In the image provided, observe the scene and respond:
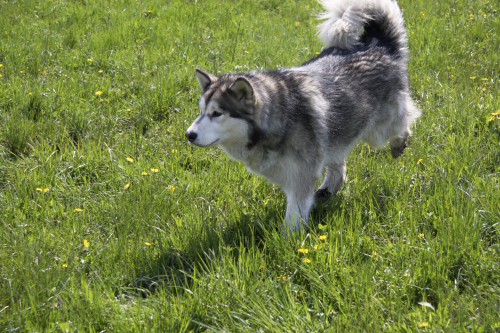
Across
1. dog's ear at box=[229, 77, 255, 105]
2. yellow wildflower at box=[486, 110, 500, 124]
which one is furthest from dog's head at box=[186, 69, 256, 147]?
yellow wildflower at box=[486, 110, 500, 124]

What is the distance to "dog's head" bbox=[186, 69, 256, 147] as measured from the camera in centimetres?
355

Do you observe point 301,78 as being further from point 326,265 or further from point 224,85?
point 326,265

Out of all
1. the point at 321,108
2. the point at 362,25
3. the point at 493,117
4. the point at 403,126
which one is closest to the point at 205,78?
the point at 321,108

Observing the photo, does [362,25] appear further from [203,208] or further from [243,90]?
[203,208]

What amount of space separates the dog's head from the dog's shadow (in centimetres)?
55

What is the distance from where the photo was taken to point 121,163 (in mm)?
4504

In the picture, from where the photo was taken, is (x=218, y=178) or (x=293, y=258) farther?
(x=218, y=178)

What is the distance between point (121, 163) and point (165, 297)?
1839mm

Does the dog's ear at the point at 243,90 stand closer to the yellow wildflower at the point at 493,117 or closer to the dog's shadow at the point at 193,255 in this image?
the dog's shadow at the point at 193,255

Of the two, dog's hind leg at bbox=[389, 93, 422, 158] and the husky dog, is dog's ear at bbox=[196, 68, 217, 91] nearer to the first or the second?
the husky dog

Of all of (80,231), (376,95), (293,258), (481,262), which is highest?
(376,95)

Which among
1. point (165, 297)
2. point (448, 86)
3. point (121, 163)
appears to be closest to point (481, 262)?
point (165, 297)

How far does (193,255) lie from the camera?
11.1 ft

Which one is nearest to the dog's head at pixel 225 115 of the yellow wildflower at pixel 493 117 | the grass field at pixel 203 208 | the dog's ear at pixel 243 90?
the dog's ear at pixel 243 90
